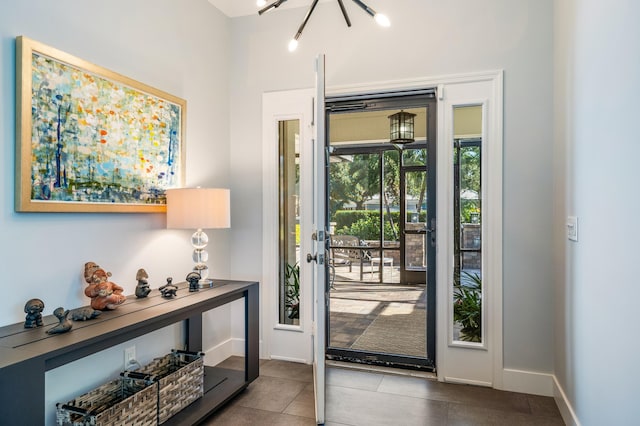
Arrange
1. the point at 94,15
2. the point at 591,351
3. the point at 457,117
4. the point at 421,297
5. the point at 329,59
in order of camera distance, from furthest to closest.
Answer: the point at 421,297 → the point at 329,59 → the point at 457,117 → the point at 94,15 → the point at 591,351

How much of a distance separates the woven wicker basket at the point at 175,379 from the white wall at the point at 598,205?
80.9 inches

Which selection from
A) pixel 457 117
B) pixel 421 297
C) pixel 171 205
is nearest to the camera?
pixel 171 205

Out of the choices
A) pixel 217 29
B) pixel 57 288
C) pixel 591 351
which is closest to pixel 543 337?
pixel 591 351

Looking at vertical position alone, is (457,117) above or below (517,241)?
above

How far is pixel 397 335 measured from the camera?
3775 millimetres

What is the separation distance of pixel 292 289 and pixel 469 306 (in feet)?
4.57

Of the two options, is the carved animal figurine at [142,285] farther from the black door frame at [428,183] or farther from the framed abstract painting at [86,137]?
the black door frame at [428,183]

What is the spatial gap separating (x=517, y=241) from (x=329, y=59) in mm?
1934

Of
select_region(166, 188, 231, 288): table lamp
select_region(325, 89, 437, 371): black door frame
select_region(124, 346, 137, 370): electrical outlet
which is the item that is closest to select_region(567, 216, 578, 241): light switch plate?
select_region(325, 89, 437, 371): black door frame

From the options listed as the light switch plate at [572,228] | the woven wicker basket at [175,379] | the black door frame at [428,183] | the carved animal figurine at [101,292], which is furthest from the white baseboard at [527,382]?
the carved animal figurine at [101,292]

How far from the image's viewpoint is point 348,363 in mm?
3301

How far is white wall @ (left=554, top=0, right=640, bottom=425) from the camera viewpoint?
4.75ft

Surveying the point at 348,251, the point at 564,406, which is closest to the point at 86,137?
the point at 564,406

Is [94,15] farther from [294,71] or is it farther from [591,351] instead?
[591,351]
